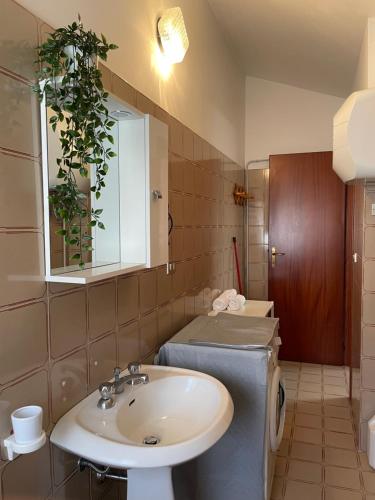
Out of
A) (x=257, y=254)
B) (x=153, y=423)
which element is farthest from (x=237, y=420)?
(x=257, y=254)

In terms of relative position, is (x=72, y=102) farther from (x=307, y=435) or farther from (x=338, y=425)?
(x=338, y=425)

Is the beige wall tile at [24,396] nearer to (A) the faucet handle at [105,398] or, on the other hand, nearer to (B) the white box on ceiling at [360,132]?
(A) the faucet handle at [105,398]

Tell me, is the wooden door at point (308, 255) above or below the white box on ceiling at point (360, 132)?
below

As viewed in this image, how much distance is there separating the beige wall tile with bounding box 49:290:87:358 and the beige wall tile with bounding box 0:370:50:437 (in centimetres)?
8

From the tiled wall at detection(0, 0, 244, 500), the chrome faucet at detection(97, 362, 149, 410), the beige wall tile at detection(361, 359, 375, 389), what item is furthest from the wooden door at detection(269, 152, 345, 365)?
the chrome faucet at detection(97, 362, 149, 410)

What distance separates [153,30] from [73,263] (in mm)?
1207

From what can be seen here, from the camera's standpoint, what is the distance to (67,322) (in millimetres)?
1169

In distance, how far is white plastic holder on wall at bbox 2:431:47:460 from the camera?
0.89 metres

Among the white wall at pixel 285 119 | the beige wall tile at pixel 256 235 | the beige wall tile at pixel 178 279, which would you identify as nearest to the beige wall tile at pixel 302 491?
the beige wall tile at pixel 178 279

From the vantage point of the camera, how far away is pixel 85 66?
1054mm

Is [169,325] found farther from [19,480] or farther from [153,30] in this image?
[153,30]

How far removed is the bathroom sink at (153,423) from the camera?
971 millimetres

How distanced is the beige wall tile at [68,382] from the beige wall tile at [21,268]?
25cm

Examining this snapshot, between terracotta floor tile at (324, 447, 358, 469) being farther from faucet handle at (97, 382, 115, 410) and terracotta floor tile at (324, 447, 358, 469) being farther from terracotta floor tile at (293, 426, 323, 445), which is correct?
faucet handle at (97, 382, 115, 410)
